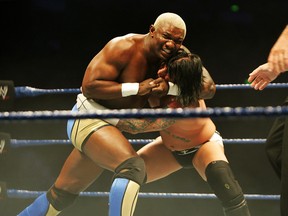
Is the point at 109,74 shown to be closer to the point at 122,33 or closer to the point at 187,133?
the point at 187,133

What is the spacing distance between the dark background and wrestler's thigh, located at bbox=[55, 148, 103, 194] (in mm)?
929

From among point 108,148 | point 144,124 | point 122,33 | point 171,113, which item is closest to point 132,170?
point 108,148

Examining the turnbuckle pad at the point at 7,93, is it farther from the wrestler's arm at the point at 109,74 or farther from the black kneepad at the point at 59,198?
the black kneepad at the point at 59,198

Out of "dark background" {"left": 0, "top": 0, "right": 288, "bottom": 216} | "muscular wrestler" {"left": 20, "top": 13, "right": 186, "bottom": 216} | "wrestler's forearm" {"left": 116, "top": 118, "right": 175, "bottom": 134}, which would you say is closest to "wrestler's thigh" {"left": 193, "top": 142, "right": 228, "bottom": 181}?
"wrestler's forearm" {"left": 116, "top": 118, "right": 175, "bottom": 134}

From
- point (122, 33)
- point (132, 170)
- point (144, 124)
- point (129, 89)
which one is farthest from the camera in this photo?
point (122, 33)

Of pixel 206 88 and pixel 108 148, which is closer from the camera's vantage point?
pixel 108 148

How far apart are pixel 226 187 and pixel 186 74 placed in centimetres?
41

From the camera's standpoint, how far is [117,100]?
182 cm

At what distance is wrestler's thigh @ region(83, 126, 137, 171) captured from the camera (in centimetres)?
165

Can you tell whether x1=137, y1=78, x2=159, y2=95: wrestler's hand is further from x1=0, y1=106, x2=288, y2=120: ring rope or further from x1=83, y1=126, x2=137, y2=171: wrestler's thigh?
x1=0, y1=106, x2=288, y2=120: ring rope

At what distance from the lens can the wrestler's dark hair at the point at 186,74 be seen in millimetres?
1768

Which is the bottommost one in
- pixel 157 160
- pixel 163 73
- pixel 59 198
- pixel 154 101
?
pixel 59 198

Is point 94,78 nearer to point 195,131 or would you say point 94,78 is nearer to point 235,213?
point 195,131

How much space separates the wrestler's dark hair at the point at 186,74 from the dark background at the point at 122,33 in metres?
1.09
